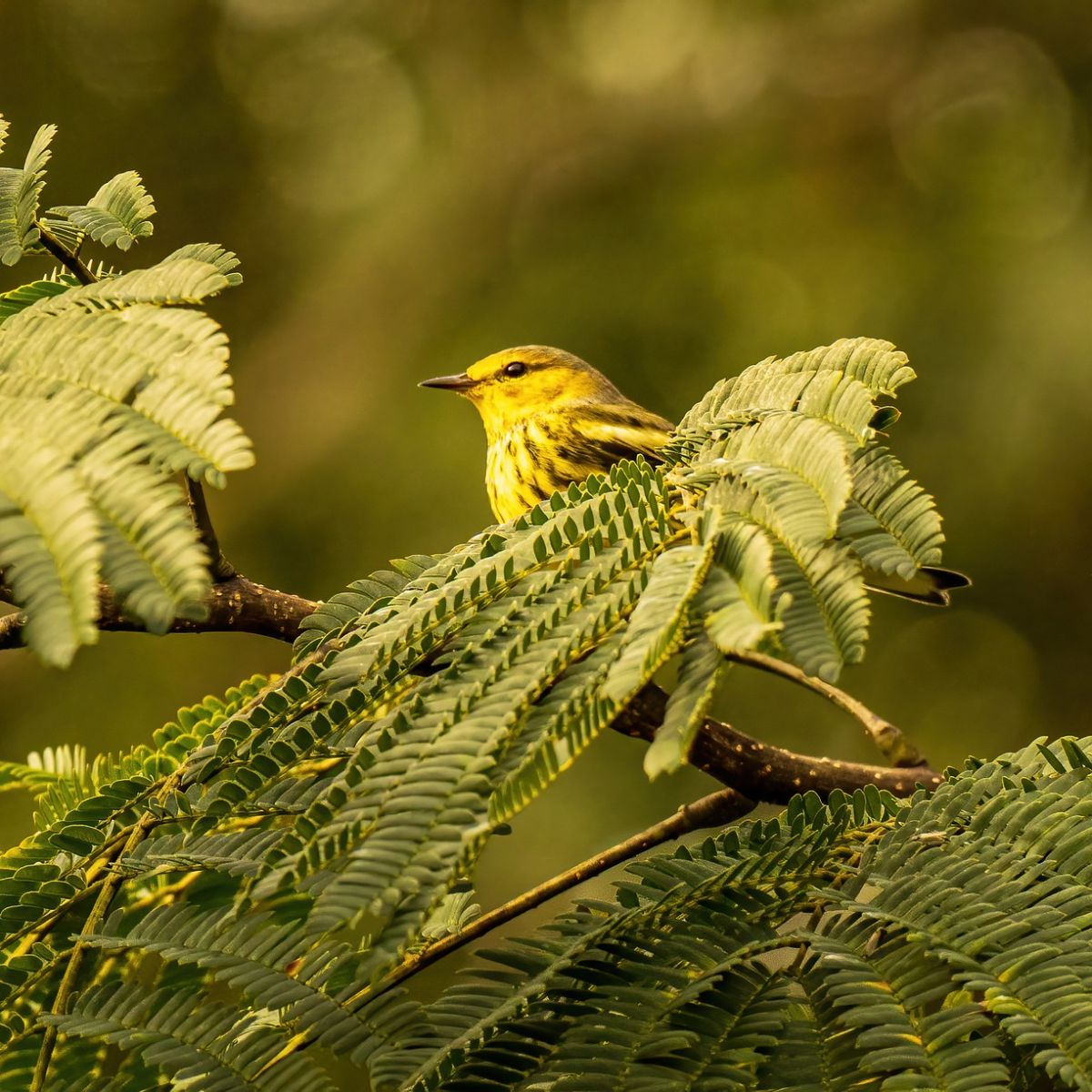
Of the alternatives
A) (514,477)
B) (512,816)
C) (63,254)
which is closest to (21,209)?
(63,254)

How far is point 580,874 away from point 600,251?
424cm

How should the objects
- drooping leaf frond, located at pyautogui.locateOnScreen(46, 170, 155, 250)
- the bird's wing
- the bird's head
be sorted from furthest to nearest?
the bird's head → the bird's wing → drooping leaf frond, located at pyautogui.locateOnScreen(46, 170, 155, 250)

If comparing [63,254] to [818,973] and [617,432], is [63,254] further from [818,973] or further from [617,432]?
[617,432]

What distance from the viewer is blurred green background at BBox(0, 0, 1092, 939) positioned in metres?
4.88

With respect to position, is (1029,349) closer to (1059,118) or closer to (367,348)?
(1059,118)

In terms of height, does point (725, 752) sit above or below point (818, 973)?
above

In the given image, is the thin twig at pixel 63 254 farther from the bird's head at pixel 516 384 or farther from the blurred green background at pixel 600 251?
the blurred green background at pixel 600 251

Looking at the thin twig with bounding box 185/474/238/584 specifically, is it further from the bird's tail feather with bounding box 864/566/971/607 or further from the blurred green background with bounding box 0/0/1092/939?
the blurred green background with bounding box 0/0/1092/939

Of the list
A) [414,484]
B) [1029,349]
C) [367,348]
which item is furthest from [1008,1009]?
[367,348]

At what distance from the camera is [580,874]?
5.90ft

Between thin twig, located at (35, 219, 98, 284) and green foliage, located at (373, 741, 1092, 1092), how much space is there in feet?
3.23

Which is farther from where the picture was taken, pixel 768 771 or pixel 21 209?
pixel 768 771

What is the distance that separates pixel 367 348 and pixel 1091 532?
332cm

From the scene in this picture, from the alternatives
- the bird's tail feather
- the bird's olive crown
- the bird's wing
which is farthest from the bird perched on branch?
the bird's olive crown
